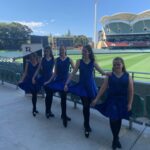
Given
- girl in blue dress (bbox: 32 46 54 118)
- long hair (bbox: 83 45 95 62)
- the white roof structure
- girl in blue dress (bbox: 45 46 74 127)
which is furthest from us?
the white roof structure

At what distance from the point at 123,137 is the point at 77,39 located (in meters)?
84.9

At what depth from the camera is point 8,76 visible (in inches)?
443

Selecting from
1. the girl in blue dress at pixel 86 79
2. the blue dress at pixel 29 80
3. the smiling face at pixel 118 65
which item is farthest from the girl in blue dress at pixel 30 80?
the smiling face at pixel 118 65

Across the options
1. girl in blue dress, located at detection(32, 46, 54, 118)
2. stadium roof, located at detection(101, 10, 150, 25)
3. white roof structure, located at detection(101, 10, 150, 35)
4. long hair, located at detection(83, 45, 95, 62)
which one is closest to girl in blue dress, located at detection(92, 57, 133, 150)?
long hair, located at detection(83, 45, 95, 62)

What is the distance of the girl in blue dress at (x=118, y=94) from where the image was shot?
14.8 ft

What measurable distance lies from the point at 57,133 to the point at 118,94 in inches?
65.3

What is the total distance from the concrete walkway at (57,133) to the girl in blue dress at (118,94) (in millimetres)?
524

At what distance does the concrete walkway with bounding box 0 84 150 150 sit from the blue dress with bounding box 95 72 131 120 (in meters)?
0.66

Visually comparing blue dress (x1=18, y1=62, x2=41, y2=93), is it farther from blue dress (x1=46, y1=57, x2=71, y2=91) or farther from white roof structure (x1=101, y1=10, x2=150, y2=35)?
white roof structure (x1=101, y1=10, x2=150, y2=35)

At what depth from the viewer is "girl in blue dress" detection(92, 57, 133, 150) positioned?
178 inches

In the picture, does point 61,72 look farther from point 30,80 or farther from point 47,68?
point 30,80

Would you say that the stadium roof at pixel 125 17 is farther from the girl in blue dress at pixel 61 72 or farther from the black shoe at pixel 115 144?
the black shoe at pixel 115 144

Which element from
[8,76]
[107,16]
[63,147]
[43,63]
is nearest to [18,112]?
[43,63]

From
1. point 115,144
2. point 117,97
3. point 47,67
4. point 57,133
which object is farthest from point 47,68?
point 115,144
